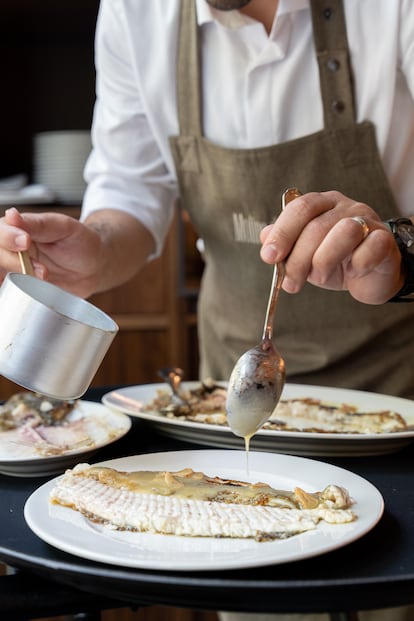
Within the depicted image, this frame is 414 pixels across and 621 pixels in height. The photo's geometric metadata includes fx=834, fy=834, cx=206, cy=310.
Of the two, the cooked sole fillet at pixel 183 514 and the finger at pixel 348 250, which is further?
the finger at pixel 348 250

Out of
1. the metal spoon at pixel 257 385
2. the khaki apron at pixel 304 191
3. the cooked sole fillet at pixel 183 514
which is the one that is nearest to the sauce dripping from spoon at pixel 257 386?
the metal spoon at pixel 257 385

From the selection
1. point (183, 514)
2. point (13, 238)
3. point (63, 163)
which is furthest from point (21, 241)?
point (63, 163)

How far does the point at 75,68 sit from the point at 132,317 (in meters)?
0.95

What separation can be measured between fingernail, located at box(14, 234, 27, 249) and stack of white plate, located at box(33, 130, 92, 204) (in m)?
1.69

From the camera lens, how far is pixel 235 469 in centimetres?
91

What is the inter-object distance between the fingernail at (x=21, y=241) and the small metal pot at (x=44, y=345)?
0.15 m

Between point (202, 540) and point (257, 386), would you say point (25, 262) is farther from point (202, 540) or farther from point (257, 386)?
point (202, 540)

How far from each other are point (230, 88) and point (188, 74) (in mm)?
78

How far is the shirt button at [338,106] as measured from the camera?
133 cm

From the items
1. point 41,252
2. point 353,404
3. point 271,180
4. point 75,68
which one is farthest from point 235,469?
point 75,68

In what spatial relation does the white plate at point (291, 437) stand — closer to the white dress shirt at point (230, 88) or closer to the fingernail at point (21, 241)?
the fingernail at point (21, 241)

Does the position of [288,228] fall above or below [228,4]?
below

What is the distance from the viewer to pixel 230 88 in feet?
4.63

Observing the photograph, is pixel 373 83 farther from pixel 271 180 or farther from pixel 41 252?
pixel 41 252
